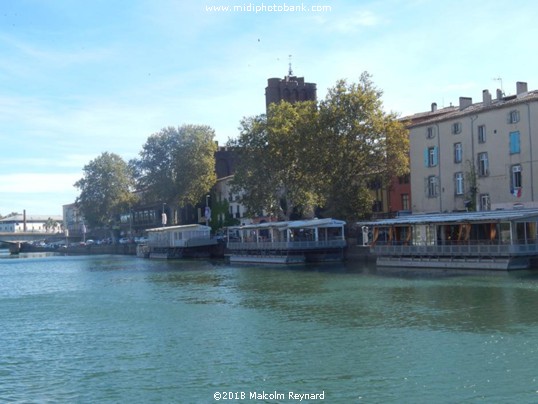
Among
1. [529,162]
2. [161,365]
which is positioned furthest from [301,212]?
[161,365]

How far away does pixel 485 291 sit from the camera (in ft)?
126

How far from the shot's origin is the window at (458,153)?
6318 cm

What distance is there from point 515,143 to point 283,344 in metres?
39.0

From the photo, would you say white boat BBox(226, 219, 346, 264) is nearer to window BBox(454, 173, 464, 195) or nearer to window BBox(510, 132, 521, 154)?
window BBox(454, 173, 464, 195)

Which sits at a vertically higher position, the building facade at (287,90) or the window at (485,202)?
the building facade at (287,90)

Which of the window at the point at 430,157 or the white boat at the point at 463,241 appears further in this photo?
the window at the point at 430,157

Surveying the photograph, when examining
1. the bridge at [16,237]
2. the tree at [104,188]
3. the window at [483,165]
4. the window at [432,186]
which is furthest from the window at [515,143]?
the bridge at [16,237]

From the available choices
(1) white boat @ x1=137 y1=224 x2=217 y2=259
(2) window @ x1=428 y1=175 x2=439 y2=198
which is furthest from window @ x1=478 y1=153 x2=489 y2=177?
(1) white boat @ x1=137 y1=224 x2=217 y2=259

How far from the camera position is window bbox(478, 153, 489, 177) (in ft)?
198

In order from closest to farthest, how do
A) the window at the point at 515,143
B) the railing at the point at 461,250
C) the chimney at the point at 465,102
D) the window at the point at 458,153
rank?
the railing at the point at 461,250 < the window at the point at 515,143 < the window at the point at 458,153 < the chimney at the point at 465,102

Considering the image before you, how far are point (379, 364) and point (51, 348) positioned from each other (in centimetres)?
1288

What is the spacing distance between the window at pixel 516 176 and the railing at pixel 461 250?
8.66 metres

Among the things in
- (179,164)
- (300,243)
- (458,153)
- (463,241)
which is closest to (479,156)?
(458,153)

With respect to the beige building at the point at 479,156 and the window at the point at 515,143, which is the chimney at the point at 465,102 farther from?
the window at the point at 515,143
